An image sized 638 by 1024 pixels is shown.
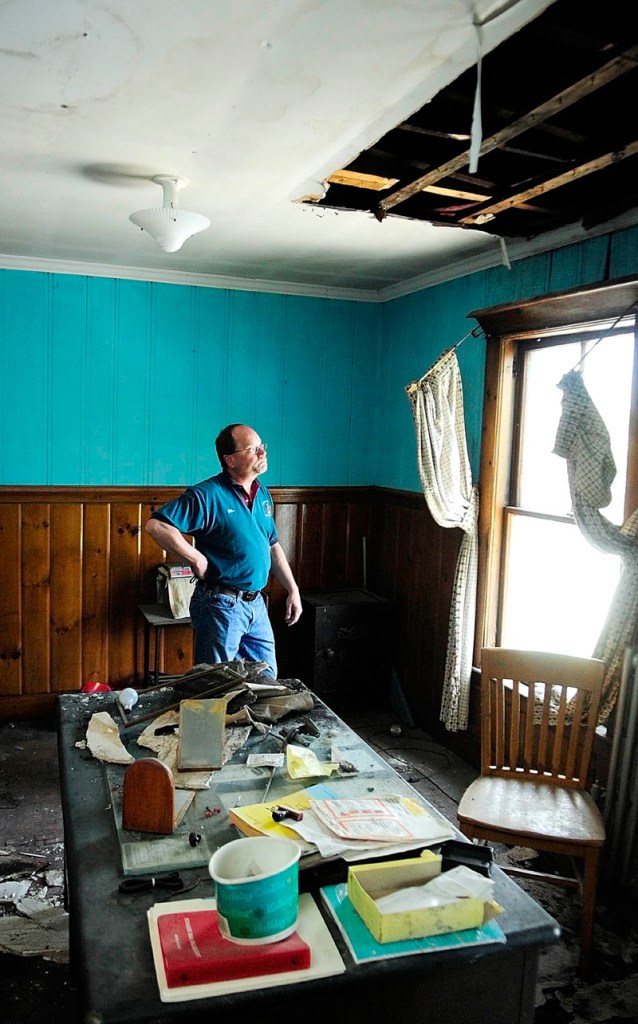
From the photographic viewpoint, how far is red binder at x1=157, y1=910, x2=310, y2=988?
1265 millimetres

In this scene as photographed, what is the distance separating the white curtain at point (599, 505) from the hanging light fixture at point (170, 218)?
5.21 ft

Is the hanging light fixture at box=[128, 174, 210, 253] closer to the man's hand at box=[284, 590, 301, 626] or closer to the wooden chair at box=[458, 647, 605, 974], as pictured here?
the man's hand at box=[284, 590, 301, 626]

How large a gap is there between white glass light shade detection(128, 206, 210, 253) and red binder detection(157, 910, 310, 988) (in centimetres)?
244

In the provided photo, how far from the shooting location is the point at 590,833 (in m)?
2.43

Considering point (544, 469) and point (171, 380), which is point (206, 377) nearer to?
point (171, 380)

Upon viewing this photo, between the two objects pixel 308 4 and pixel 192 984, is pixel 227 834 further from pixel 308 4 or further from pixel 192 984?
pixel 308 4

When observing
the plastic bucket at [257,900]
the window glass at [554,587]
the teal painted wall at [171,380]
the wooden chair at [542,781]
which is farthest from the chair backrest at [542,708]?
the teal painted wall at [171,380]

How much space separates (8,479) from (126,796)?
3.13 m

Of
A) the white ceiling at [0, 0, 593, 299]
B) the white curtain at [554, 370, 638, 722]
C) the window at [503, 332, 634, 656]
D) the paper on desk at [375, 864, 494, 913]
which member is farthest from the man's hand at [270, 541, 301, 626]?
the paper on desk at [375, 864, 494, 913]

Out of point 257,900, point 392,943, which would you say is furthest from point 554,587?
point 257,900

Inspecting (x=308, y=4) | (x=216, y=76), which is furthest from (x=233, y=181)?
(x=308, y=4)

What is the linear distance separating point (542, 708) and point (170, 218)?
2321 millimetres

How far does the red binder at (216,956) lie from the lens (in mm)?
1265

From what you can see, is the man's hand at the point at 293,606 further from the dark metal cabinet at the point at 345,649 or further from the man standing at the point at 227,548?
the dark metal cabinet at the point at 345,649
